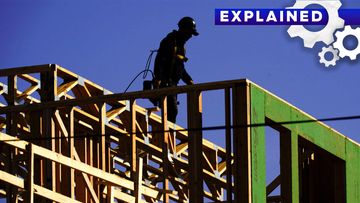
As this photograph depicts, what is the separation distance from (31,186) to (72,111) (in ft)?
11.0

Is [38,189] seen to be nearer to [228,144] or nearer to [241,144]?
[228,144]

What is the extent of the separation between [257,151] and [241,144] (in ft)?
0.95

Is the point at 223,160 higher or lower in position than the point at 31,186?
higher

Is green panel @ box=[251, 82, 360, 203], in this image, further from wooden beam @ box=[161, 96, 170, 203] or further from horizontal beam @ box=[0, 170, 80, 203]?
horizontal beam @ box=[0, 170, 80, 203]

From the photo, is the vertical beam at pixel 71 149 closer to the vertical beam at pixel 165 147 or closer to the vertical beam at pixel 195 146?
the vertical beam at pixel 165 147

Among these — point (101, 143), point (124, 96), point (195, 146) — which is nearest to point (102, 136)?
point (101, 143)

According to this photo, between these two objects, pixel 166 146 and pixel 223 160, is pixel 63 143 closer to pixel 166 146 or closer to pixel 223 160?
pixel 166 146

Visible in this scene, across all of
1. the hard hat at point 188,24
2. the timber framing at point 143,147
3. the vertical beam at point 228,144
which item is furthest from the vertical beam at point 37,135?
the hard hat at point 188,24

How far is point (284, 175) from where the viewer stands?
35.4 meters

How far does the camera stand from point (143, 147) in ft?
125

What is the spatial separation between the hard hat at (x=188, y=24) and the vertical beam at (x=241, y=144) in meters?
4.88

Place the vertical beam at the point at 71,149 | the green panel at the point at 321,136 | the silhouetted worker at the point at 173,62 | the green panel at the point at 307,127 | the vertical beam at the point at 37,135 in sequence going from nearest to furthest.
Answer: the green panel at the point at 307,127 < the vertical beam at the point at 71,149 < the green panel at the point at 321,136 < the vertical beam at the point at 37,135 < the silhouetted worker at the point at 173,62

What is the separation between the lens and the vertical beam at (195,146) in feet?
113

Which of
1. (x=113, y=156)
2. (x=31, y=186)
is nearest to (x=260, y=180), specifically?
(x=31, y=186)
